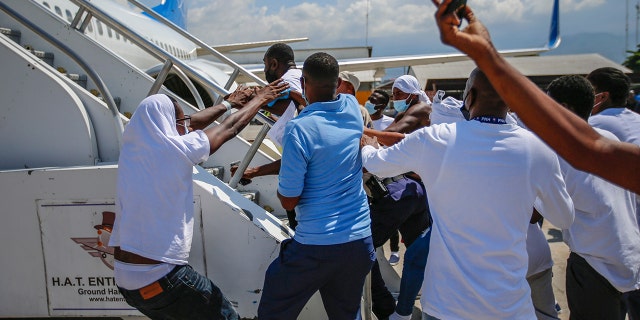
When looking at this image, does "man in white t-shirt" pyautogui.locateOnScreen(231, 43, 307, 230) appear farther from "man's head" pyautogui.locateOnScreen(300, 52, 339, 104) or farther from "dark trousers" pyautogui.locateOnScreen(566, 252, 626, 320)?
"dark trousers" pyautogui.locateOnScreen(566, 252, 626, 320)

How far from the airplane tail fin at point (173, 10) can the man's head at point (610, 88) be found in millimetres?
16818

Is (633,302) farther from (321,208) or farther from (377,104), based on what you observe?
(377,104)

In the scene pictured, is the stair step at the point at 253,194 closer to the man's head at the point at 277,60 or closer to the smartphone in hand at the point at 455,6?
the man's head at the point at 277,60

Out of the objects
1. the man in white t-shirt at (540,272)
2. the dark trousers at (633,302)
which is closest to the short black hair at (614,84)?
the man in white t-shirt at (540,272)

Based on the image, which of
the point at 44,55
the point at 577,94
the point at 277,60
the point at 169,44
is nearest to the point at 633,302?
the point at 577,94

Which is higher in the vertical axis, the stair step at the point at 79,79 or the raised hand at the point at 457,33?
the raised hand at the point at 457,33

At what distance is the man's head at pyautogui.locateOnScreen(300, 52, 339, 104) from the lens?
2.51 meters

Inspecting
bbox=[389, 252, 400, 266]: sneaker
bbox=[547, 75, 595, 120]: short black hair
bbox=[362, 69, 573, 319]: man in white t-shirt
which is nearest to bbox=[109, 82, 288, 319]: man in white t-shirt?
bbox=[362, 69, 573, 319]: man in white t-shirt

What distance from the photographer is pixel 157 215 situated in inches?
88.9

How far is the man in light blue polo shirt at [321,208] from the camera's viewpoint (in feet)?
7.81

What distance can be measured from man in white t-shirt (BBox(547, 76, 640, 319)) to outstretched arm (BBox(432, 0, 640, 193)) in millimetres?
1381

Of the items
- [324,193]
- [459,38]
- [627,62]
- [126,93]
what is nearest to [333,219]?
[324,193]

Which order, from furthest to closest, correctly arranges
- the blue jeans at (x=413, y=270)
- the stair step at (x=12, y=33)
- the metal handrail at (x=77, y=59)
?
the stair step at (x=12, y=33)
the blue jeans at (x=413, y=270)
the metal handrail at (x=77, y=59)

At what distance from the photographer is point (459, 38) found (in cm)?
116
